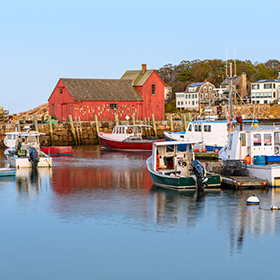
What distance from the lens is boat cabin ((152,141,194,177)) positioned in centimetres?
2511

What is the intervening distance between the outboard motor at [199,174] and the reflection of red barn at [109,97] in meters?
38.4

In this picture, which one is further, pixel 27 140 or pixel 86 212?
pixel 27 140

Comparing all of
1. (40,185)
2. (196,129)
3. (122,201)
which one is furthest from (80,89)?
(122,201)

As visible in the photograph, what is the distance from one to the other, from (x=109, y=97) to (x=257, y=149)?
128 ft

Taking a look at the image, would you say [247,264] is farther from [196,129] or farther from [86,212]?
[196,129]

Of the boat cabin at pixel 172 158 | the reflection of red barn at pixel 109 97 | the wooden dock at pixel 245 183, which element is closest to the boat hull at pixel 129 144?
the reflection of red barn at pixel 109 97

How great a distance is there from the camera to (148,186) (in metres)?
26.5

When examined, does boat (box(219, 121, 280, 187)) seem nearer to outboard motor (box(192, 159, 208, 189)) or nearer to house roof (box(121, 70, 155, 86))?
outboard motor (box(192, 159, 208, 189))

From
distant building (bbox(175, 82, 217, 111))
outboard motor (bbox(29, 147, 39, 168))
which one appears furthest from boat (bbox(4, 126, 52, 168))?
distant building (bbox(175, 82, 217, 111))

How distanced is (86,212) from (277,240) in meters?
7.73

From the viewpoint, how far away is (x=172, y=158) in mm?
Result: 25906

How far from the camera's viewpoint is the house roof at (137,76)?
65731mm

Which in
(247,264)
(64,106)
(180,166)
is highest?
(64,106)

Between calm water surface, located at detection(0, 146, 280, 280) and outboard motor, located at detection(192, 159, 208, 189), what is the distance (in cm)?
51
